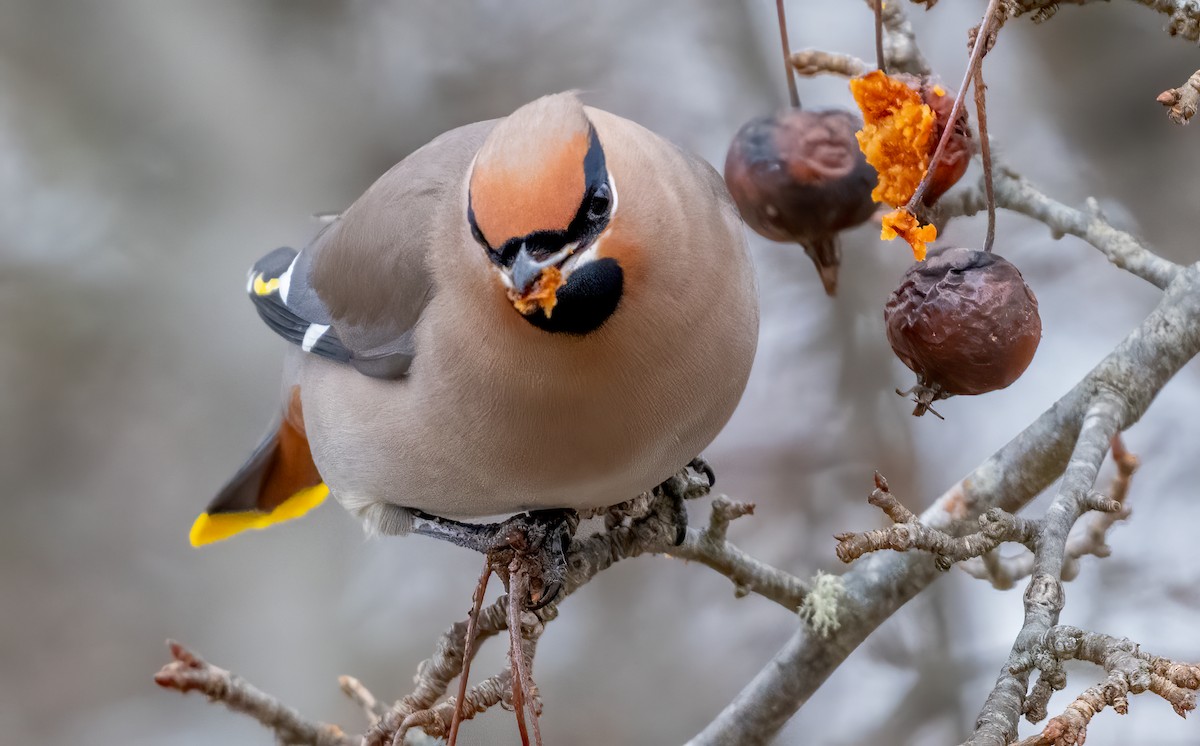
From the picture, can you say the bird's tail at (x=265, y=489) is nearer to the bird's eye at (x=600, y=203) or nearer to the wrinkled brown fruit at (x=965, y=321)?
the bird's eye at (x=600, y=203)

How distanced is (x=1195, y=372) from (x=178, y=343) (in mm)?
2880

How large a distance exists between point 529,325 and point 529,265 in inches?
7.9

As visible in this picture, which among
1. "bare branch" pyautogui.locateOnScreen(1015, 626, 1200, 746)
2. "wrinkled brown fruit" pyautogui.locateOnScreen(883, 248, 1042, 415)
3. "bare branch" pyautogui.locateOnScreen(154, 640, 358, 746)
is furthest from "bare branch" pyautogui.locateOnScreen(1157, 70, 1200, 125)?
"bare branch" pyautogui.locateOnScreen(154, 640, 358, 746)

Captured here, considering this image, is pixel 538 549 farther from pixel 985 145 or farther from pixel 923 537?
pixel 985 145

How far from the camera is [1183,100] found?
139 cm

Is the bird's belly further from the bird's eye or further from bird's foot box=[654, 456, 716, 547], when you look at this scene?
the bird's eye

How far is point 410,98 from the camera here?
13.5 ft

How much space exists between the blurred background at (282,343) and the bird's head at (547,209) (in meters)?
1.71

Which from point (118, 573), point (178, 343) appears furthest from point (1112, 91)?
point (118, 573)

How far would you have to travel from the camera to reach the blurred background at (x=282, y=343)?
3.30 m

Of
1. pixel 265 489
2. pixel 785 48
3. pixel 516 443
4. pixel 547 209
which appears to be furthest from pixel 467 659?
pixel 265 489

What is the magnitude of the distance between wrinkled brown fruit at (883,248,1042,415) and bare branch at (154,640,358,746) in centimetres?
108

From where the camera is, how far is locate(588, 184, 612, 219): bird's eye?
167 centimetres

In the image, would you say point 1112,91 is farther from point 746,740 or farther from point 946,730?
point 746,740
